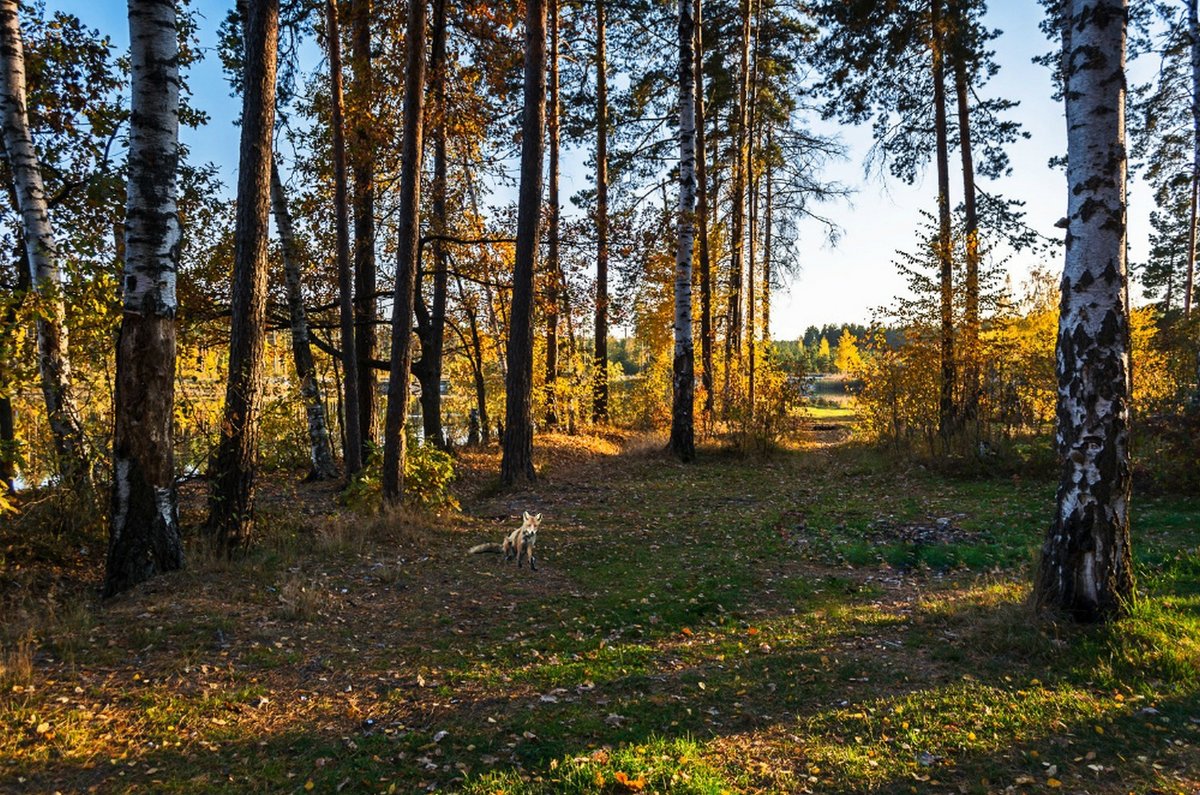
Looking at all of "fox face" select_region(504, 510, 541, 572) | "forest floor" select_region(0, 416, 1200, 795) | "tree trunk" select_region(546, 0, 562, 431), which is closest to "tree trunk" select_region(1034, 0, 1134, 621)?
"forest floor" select_region(0, 416, 1200, 795)

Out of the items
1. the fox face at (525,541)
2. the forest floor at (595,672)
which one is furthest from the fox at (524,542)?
the forest floor at (595,672)

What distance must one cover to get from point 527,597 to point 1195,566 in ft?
21.5

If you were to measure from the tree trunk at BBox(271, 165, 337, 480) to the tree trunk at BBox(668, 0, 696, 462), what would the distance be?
7.44 m

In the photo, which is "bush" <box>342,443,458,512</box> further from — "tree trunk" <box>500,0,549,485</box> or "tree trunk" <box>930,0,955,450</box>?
"tree trunk" <box>930,0,955,450</box>

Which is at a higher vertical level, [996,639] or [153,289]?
[153,289]

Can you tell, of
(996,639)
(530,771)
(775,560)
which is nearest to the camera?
(530,771)

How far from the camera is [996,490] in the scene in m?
10.8

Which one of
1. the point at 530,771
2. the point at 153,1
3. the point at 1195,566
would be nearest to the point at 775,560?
the point at 1195,566

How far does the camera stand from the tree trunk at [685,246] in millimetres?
13344

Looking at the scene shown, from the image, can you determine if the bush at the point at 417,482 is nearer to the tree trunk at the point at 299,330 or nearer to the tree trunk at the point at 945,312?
the tree trunk at the point at 299,330

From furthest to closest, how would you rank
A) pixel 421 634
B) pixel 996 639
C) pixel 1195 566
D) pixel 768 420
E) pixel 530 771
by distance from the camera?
1. pixel 768 420
2. pixel 1195 566
3. pixel 421 634
4. pixel 996 639
5. pixel 530 771

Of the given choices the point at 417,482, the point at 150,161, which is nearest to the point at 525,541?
the point at 417,482

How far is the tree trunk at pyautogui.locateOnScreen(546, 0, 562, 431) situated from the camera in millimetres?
13047

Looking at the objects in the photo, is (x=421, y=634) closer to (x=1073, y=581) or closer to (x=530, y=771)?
(x=530, y=771)
